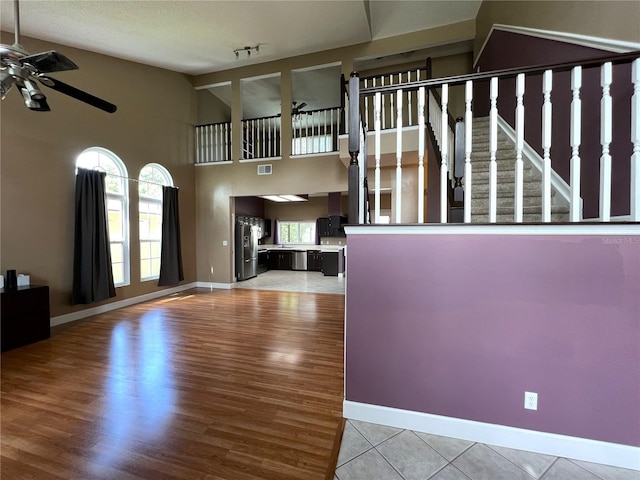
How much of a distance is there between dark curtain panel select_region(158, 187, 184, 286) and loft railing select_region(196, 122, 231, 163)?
1267mm

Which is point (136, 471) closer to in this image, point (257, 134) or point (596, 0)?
point (596, 0)

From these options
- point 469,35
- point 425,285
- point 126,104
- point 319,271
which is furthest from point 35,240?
point 469,35

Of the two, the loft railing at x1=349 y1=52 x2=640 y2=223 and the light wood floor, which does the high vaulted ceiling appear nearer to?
the loft railing at x1=349 y1=52 x2=640 y2=223

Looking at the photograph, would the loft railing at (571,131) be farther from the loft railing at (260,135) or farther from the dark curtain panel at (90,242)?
the loft railing at (260,135)

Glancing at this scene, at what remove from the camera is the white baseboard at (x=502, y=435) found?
5.25ft

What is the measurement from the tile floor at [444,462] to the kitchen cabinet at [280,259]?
831 cm

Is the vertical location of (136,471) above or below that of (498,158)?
below

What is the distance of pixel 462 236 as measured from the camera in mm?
1771

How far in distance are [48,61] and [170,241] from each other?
4254 millimetres

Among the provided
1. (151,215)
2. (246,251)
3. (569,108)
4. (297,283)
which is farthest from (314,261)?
(569,108)

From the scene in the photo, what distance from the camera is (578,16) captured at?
2.46m

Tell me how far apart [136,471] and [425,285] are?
2014 millimetres

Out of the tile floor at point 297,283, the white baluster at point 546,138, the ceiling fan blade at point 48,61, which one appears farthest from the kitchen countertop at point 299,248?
the white baluster at point 546,138

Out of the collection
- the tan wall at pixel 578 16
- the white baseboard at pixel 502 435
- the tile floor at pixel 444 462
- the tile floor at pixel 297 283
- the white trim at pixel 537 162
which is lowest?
the tile floor at pixel 444 462
